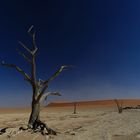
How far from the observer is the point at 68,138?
1413cm

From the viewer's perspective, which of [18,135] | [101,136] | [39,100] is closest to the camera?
[18,135]

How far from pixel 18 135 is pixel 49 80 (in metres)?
4.13

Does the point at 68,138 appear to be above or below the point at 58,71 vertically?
below

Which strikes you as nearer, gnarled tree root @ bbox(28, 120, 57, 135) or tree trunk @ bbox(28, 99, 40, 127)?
gnarled tree root @ bbox(28, 120, 57, 135)

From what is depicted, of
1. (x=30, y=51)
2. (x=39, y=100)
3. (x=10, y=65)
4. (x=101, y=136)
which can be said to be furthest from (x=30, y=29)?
(x=101, y=136)

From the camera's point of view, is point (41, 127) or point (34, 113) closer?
point (41, 127)

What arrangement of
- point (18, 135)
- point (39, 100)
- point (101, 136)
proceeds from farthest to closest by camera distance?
point (39, 100), point (101, 136), point (18, 135)

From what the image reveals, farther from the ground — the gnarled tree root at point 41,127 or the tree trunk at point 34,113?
the tree trunk at point 34,113

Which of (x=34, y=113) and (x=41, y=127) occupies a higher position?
(x=34, y=113)

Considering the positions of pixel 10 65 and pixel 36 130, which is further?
pixel 10 65

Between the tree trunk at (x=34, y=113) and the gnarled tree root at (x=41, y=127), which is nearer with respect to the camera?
the gnarled tree root at (x=41, y=127)

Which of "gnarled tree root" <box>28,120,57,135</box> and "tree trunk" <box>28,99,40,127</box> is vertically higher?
"tree trunk" <box>28,99,40,127</box>

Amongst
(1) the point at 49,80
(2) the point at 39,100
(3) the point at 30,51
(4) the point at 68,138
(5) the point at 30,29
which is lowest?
(4) the point at 68,138

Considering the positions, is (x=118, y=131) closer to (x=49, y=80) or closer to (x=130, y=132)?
(x=130, y=132)
